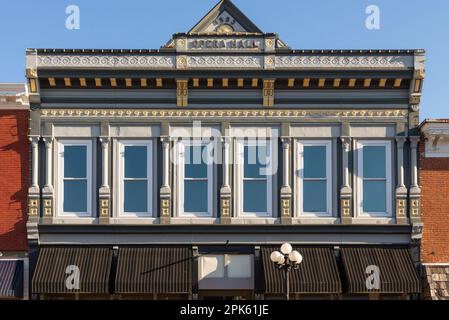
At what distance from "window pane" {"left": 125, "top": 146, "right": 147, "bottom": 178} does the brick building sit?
8.22 metres

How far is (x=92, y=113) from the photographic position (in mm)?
22688

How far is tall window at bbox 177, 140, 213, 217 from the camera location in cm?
2245

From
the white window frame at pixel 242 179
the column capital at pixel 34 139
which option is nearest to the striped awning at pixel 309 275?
the white window frame at pixel 242 179

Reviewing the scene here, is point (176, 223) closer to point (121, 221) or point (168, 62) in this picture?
point (121, 221)

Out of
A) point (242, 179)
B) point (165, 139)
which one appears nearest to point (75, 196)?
point (165, 139)

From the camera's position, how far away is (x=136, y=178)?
73.8 ft

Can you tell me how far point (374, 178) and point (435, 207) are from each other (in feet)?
6.65

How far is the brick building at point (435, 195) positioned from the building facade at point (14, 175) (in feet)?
38.5

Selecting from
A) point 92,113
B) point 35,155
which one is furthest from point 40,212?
point 92,113

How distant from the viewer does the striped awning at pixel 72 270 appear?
21.3 m

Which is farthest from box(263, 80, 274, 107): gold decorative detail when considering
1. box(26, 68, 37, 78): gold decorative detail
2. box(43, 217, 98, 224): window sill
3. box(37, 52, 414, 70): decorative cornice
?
box(26, 68, 37, 78): gold decorative detail

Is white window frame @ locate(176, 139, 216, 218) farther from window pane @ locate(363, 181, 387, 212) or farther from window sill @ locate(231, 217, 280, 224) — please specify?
window pane @ locate(363, 181, 387, 212)

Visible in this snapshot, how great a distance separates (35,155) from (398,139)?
10702mm

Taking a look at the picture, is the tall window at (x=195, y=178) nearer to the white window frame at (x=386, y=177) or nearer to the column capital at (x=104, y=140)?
the column capital at (x=104, y=140)
